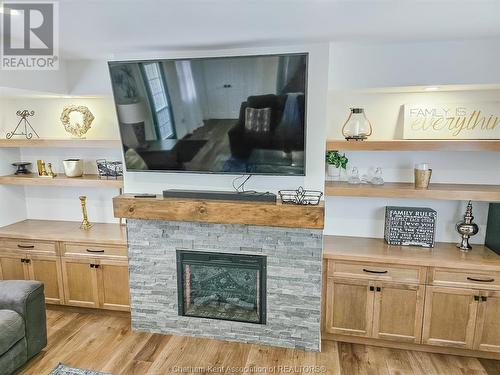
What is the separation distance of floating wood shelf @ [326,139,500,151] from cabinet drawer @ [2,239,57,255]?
108 inches

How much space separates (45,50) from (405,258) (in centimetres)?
336

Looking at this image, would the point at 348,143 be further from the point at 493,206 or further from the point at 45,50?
the point at 45,50

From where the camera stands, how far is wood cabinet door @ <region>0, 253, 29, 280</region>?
3.28m

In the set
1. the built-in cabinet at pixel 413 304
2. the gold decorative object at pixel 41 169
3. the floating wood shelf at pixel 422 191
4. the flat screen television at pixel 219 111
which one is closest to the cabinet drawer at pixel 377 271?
the built-in cabinet at pixel 413 304

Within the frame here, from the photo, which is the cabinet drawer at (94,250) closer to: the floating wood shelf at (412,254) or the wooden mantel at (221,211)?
the wooden mantel at (221,211)

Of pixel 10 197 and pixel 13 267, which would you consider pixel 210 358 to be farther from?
pixel 10 197

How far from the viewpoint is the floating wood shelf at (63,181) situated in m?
3.19

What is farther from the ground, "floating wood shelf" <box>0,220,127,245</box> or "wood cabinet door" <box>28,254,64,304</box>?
"floating wood shelf" <box>0,220,127,245</box>

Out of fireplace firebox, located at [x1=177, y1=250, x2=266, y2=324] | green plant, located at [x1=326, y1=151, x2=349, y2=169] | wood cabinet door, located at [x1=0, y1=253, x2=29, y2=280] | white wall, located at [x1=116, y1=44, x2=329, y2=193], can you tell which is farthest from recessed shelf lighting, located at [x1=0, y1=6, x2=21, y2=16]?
green plant, located at [x1=326, y1=151, x2=349, y2=169]

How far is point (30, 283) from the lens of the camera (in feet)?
8.66

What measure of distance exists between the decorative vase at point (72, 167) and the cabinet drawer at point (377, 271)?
263 cm

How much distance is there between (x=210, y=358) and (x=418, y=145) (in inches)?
93.7

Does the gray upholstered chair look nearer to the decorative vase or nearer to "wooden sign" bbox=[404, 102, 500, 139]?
the decorative vase

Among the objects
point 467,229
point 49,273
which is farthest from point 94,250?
point 467,229
